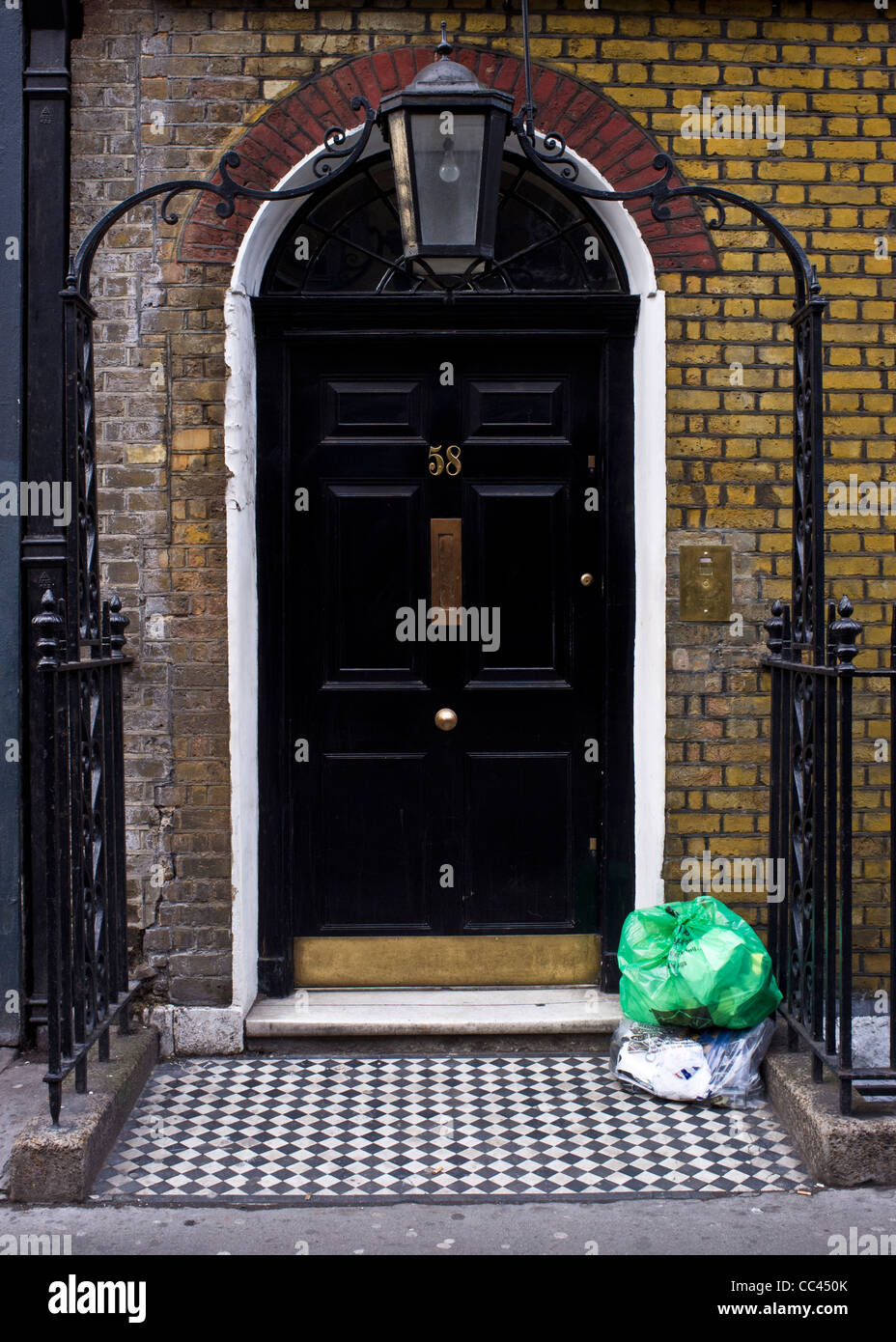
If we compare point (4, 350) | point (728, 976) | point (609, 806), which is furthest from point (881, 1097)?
point (4, 350)

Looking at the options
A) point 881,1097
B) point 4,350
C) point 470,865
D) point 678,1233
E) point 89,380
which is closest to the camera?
point 678,1233

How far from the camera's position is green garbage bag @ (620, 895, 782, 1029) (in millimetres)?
4066

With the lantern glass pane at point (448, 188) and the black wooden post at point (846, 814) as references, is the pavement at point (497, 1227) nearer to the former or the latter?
the black wooden post at point (846, 814)

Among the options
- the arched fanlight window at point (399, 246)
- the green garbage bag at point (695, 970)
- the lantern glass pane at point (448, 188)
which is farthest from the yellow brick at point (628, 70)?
the green garbage bag at point (695, 970)

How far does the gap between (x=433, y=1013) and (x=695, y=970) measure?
1103 mm

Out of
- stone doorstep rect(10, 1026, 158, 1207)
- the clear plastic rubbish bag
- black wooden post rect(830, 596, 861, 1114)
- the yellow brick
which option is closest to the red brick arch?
the yellow brick

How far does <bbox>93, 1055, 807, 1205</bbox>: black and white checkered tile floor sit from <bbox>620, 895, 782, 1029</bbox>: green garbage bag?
13.0 inches

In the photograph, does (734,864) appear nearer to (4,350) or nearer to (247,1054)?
(247,1054)

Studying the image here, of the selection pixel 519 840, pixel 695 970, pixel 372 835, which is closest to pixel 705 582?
pixel 519 840

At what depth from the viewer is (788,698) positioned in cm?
412

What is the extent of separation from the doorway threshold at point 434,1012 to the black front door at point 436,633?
0.25m

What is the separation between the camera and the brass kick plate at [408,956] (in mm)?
4871

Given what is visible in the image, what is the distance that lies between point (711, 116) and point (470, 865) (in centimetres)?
304

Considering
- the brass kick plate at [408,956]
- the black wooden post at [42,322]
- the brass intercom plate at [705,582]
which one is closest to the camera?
the black wooden post at [42,322]
